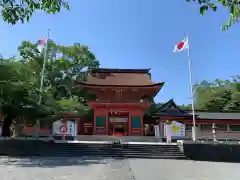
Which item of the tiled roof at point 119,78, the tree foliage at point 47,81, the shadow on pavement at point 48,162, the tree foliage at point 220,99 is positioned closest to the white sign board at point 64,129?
the tree foliage at point 47,81

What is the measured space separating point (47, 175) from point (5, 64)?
41.9 feet

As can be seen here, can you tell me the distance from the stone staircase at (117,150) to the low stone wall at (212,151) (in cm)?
65

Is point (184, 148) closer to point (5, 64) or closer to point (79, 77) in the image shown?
point (5, 64)

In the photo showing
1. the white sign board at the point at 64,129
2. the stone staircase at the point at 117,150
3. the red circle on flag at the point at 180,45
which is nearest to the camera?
the stone staircase at the point at 117,150

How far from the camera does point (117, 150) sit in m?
17.3

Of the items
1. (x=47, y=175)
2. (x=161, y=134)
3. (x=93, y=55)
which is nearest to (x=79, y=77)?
(x=93, y=55)

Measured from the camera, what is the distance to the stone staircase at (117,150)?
16.8 meters

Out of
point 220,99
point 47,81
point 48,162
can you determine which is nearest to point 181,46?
point 48,162

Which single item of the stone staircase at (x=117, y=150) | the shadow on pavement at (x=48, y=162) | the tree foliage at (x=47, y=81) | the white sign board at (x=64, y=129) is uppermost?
the tree foliage at (x=47, y=81)

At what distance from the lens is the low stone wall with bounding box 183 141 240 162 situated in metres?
17.0

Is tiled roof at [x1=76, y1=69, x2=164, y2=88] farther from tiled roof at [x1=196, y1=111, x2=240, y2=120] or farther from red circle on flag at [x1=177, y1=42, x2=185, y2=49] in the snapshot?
tiled roof at [x1=196, y1=111, x2=240, y2=120]

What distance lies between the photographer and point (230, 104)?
4234 centimetres

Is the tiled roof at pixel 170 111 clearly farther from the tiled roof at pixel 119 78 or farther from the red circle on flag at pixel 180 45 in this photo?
the red circle on flag at pixel 180 45

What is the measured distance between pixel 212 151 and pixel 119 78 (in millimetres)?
15102
